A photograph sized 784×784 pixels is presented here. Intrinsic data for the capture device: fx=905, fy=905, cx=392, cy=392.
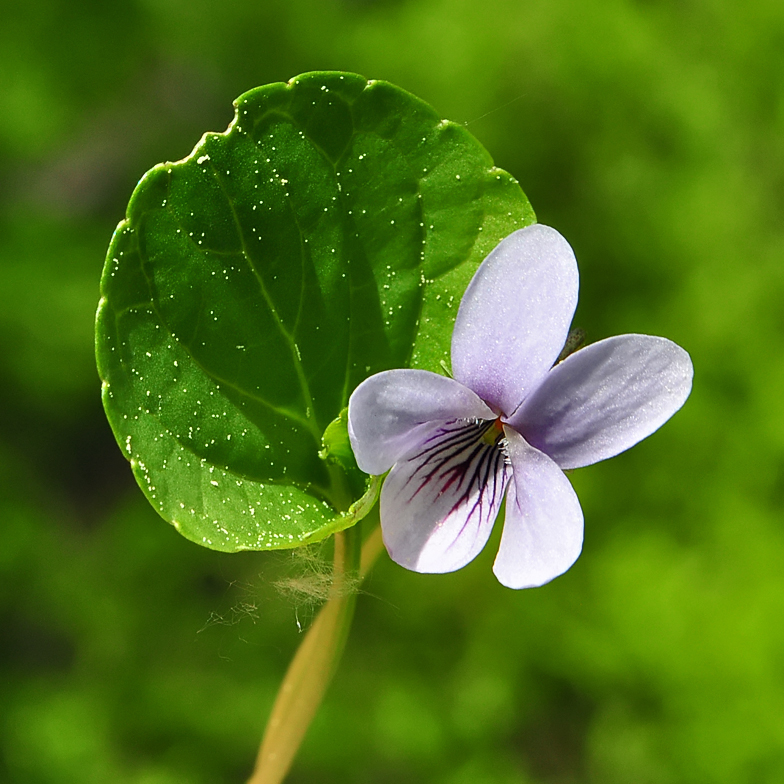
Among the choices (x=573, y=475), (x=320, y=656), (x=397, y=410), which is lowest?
(x=573, y=475)

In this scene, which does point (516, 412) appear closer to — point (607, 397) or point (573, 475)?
point (607, 397)

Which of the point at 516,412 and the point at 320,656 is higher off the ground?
the point at 516,412

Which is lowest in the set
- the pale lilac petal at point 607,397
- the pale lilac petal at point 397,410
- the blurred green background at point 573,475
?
the blurred green background at point 573,475

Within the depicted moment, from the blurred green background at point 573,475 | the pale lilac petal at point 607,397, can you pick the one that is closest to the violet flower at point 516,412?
the pale lilac petal at point 607,397

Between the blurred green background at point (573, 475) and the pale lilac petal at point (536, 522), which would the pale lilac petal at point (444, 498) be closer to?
the pale lilac petal at point (536, 522)

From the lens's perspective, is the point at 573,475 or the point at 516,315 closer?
the point at 516,315

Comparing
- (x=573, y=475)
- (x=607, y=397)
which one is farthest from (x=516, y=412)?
(x=573, y=475)

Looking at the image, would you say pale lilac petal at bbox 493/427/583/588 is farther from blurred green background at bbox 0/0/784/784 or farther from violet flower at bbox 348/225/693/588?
blurred green background at bbox 0/0/784/784

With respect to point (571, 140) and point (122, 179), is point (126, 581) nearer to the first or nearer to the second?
point (122, 179)
